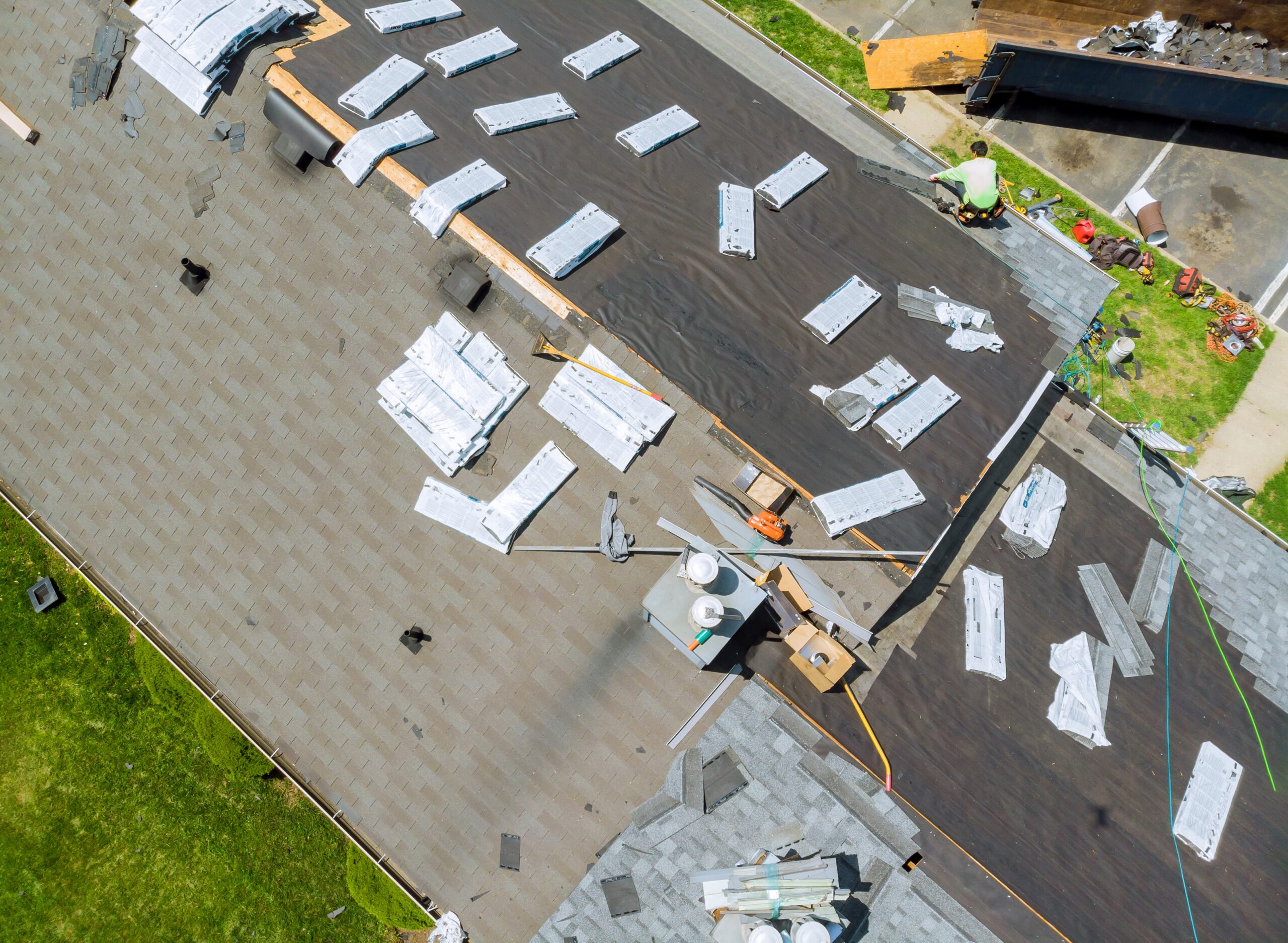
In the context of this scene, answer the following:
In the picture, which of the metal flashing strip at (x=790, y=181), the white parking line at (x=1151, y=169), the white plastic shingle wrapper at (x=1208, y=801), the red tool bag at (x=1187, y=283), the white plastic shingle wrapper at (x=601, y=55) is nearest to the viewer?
the white plastic shingle wrapper at (x=1208, y=801)

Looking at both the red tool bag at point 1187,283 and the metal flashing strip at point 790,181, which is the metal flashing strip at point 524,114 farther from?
the red tool bag at point 1187,283

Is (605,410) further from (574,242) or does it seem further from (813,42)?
(813,42)

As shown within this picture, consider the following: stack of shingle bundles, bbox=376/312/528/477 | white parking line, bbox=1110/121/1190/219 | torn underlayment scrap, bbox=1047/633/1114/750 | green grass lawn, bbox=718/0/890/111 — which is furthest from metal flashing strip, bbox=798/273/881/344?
white parking line, bbox=1110/121/1190/219

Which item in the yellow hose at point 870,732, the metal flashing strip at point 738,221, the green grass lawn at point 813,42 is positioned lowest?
the yellow hose at point 870,732

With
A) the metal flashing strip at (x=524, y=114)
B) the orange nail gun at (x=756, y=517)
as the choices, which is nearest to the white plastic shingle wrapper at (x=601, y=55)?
the metal flashing strip at (x=524, y=114)

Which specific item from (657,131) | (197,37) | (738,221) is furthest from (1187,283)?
(197,37)

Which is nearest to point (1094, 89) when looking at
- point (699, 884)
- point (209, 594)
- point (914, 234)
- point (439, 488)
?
point (914, 234)

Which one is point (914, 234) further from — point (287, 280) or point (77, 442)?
point (77, 442)
